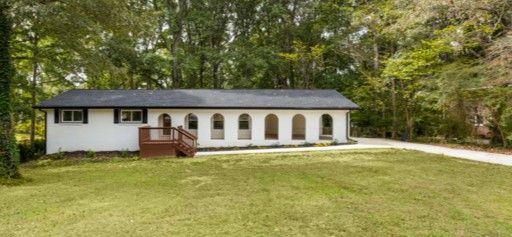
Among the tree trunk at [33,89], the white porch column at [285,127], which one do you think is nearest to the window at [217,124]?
the white porch column at [285,127]

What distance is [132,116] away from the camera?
20828mm

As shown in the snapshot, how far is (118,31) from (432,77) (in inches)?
702

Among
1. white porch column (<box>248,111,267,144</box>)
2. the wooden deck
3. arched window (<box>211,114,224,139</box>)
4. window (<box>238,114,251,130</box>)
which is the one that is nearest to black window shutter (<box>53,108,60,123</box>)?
the wooden deck

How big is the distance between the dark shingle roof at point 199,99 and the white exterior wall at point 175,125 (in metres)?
0.43

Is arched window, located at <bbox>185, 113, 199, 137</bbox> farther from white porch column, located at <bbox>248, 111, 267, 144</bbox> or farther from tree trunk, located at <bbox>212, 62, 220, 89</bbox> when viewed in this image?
tree trunk, located at <bbox>212, 62, 220, 89</bbox>

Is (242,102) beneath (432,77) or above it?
beneath

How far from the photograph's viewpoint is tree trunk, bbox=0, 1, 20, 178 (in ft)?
38.6

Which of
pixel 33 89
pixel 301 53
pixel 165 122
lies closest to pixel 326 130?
pixel 301 53

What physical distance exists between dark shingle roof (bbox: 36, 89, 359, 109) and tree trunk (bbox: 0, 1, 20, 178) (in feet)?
25.7

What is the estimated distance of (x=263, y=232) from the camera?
20.8ft

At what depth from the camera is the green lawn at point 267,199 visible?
6.64 metres

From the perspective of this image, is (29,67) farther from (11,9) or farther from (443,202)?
(443,202)

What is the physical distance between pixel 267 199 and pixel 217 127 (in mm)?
16409

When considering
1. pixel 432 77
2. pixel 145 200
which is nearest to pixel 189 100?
pixel 145 200
